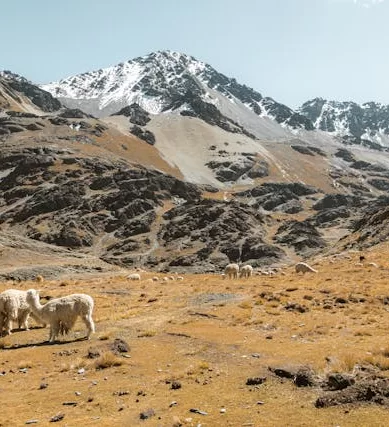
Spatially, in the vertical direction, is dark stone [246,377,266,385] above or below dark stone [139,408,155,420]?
above

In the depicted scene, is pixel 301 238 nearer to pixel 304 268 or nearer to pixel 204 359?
pixel 304 268

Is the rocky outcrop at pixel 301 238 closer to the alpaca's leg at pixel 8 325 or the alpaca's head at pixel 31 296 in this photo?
the alpaca's head at pixel 31 296

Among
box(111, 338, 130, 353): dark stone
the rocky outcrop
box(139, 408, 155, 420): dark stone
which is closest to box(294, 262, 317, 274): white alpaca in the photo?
box(111, 338, 130, 353): dark stone

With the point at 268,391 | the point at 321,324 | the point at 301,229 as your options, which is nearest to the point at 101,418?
the point at 268,391

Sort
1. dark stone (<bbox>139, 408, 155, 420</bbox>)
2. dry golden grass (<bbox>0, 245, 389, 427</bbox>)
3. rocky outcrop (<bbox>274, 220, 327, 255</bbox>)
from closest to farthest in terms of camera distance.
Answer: dark stone (<bbox>139, 408, 155, 420</bbox>) < dry golden grass (<bbox>0, 245, 389, 427</bbox>) < rocky outcrop (<bbox>274, 220, 327, 255</bbox>)

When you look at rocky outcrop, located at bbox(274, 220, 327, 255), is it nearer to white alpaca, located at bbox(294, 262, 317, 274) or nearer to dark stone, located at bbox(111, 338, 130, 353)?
white alpaca, located at bbox(294, 262, 317, 274)

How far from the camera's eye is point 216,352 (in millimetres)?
20031

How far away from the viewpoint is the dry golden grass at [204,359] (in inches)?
528

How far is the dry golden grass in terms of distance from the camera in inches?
528

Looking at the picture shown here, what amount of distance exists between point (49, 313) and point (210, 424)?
13728 millimetres

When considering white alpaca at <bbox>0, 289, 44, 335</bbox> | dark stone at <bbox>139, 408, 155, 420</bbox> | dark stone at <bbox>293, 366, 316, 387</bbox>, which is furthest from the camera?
white alpaca at <bbox>0, 289, 44, 335</bbox>

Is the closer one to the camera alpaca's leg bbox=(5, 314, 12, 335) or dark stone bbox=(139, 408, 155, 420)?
dark stone bbox=(139, 408, 155, 420)

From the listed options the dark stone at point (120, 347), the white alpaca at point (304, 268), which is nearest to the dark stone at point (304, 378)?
the dark stone at point (120, 347)

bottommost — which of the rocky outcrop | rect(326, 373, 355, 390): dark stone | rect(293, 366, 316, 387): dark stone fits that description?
the rocky outcrop
